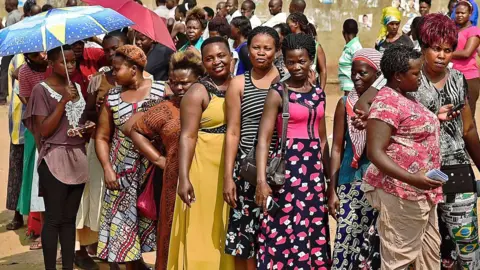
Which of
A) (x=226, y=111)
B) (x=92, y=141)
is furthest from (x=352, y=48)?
(x=226, y=111)

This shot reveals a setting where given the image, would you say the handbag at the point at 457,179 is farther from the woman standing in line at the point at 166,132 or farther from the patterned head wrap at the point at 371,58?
the woman standing in line at the point at 166,132

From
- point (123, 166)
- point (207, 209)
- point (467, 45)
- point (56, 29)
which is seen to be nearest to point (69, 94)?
point (56, 29)

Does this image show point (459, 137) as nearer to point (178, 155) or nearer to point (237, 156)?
point (237, 156)

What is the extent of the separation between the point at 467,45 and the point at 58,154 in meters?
4.85

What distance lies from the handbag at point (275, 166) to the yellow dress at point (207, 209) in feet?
1.29

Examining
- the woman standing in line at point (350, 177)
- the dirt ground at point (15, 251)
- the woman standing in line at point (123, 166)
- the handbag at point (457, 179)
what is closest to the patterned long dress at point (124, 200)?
the woman standing in line at point (123, 166)

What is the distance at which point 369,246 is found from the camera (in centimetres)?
529

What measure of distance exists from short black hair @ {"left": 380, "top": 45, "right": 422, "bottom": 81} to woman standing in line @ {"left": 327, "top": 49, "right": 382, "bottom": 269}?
1.80 feet

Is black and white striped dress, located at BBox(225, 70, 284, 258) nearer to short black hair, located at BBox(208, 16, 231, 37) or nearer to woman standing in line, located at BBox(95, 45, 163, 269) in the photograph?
woman standing in line, located at BBox(95, 45, 163, 269)

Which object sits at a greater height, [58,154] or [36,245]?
[58,154]

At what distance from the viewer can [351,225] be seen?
17.8 feet

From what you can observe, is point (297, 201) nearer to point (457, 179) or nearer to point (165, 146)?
point (457, 179)

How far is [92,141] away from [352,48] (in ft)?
14.9

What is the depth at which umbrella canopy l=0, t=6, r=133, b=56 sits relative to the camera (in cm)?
580
